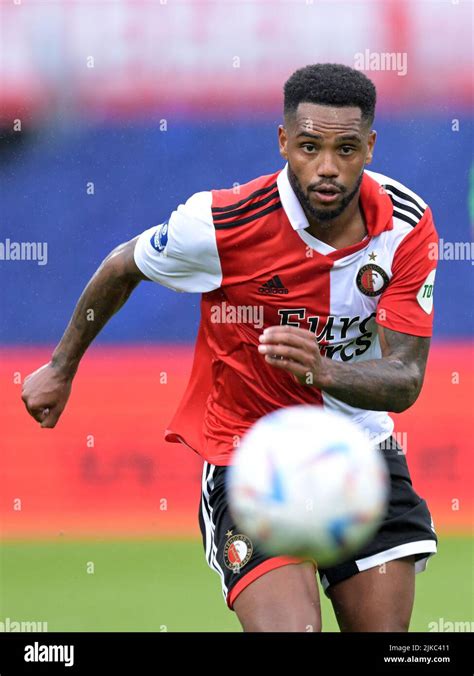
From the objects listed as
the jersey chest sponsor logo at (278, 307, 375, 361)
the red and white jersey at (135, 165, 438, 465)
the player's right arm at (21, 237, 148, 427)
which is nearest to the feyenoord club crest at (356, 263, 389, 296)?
the red and white jersey at (135, 165, 438, 465)

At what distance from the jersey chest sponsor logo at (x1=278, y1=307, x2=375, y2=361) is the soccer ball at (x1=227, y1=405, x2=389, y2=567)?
28 centimetres

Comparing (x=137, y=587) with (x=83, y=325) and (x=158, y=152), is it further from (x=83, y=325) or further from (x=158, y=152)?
(x=158, y=152)

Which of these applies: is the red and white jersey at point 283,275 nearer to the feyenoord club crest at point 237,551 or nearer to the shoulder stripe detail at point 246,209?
the shoulder stripe detail at point 246,209

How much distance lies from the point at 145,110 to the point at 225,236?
143 inches

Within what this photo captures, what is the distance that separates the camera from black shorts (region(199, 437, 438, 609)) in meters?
3.71

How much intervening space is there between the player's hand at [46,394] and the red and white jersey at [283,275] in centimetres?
52

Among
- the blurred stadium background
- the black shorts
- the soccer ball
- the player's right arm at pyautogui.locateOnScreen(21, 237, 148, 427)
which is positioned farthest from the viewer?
the blurred stadium background

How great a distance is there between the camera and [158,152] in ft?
23.9

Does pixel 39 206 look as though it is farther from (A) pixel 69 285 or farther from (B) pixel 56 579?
(B) pixel 56 579

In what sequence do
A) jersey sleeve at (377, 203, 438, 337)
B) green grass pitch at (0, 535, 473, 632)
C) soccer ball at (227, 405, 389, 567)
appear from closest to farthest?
soccer ball at (227, 405, 389, 567), jersey sleeve at (377, 203, 438, 337), green grass pitch at (0, 535, 473, 632)

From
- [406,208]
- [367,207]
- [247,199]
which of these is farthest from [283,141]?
[406,208]

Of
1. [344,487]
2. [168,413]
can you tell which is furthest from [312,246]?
[168,413]

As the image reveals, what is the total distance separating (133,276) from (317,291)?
0.67m

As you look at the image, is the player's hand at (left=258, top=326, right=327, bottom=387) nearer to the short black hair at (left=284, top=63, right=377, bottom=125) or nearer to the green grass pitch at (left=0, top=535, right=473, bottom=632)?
the short black hair at (left=284, top=63, right=377, bottom=125)
